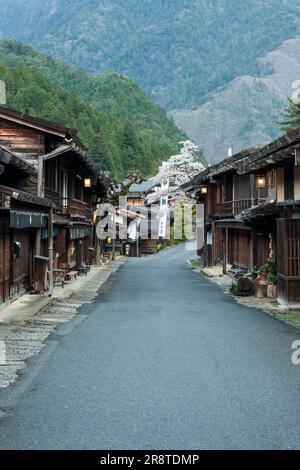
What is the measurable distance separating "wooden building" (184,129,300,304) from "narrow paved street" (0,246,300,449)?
10.8 ft

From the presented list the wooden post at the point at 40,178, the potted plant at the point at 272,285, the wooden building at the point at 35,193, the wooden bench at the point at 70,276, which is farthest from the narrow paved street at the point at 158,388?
the wooden bench at the point at 70,276

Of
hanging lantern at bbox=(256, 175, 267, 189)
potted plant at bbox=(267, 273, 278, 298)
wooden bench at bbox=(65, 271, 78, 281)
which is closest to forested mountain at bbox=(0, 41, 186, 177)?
wooden bench at bbox=(65, 271, 78, 281)

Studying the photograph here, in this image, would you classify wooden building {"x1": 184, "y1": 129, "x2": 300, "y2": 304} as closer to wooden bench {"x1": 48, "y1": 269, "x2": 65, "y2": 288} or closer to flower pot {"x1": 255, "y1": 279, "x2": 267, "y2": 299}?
flower pot {"x1": 255, "y1": 279, "x2": 267, "y2": 299}

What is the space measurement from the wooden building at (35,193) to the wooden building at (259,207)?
742cm

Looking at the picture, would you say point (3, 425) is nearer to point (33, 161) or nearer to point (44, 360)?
point (44, 360)

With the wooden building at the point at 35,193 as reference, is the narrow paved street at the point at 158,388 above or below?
below

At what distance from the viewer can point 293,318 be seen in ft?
55.2

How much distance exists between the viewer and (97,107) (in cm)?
16625

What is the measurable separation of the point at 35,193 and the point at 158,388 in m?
16.5

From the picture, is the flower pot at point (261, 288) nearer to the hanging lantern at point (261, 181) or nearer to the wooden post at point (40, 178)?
the hanging lantern at point (261, 181)

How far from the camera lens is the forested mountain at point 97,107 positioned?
115438 millimetres

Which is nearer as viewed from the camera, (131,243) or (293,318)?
(293,318)

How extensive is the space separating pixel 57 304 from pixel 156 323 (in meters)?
4.96

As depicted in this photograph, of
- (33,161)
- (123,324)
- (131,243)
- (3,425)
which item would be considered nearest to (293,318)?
(123,324)
